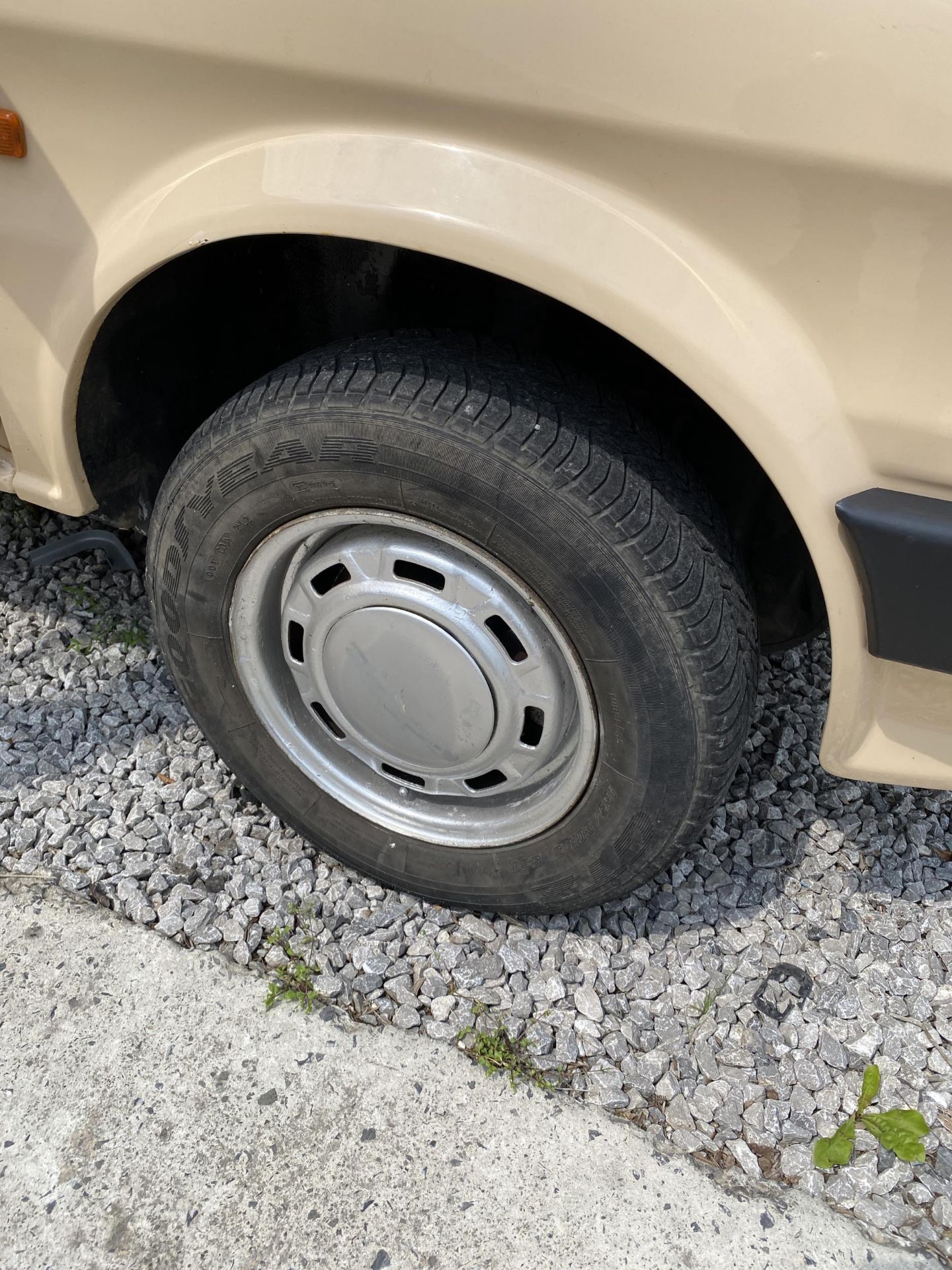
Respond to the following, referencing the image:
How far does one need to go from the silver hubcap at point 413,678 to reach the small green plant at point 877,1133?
0.72m

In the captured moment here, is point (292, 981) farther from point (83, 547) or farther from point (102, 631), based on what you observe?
point (83, 547)

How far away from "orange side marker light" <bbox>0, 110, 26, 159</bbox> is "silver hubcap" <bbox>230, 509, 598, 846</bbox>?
2.26 ft

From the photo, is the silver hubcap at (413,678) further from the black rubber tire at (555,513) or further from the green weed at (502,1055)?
the green weed at (502,1055)

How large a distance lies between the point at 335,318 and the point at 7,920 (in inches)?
51.9

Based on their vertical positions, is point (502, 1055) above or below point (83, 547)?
below

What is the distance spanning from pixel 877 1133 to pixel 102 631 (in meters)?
2.04

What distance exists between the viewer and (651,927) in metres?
1.99

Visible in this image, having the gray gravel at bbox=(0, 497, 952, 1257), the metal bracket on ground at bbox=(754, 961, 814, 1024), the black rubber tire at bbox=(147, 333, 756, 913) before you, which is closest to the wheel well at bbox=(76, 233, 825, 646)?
the black rubber tire at bbox=(147, 333, 756, 913)

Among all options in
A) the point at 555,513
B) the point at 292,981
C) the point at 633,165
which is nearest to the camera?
the point at 633,165

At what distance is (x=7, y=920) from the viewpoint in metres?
1.91

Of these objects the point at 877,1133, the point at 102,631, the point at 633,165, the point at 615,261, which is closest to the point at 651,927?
the point at 877,1133

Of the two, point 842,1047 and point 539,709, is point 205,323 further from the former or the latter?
point 842,1047

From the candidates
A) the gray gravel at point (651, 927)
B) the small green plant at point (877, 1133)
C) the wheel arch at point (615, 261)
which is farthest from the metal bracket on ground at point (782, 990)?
the wheel arch at point (615, 261)

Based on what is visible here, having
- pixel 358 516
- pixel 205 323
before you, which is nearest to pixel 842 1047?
pixel 358 516
